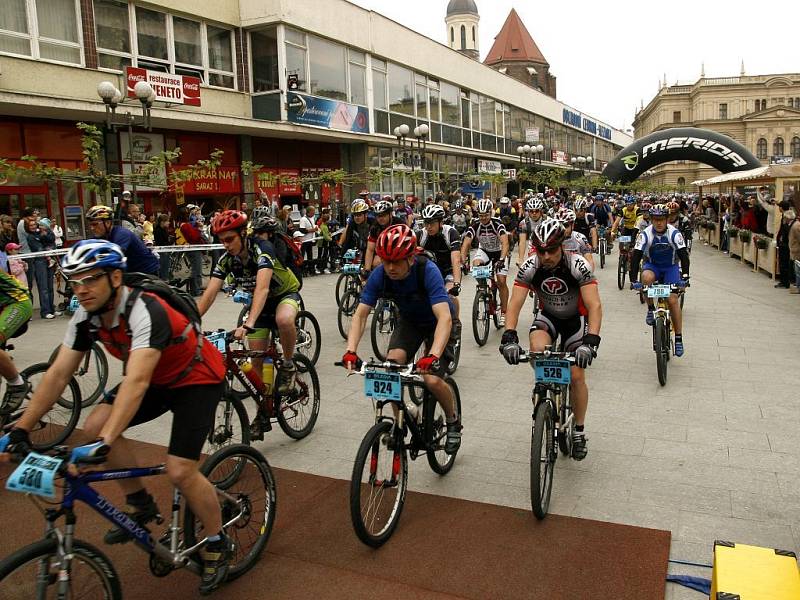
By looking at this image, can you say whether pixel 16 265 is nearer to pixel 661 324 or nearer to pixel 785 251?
pixel 661 324

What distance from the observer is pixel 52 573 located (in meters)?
2.79

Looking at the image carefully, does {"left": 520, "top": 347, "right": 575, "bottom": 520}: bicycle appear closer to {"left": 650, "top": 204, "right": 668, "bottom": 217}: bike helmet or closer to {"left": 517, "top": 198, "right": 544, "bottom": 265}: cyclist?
{"left": 650, "top": 204, "right": 668, "bottom": 217}: bike helmet

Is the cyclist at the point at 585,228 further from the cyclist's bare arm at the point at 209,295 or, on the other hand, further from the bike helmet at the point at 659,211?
the cyclist's bare arm at the point at 209,295

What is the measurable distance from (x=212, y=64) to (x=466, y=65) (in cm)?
2076

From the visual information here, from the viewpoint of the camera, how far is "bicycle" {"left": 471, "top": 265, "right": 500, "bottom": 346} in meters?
9.55

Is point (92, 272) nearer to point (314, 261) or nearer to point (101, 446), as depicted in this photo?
point (101, 446)

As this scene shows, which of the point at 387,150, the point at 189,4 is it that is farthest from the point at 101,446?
the point at 387,150

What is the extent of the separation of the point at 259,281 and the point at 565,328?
251 cm

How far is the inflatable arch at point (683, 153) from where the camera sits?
38531 millimetres

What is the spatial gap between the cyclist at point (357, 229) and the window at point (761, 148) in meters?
A: 110

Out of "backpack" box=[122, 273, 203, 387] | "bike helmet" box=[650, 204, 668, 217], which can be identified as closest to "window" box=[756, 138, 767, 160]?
"bike helmet" box=[650, 204, 668, 217]

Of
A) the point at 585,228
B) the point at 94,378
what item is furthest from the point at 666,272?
the point at 585,228

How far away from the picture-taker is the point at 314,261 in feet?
62.0

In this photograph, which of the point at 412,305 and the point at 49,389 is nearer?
the point at 49,389
